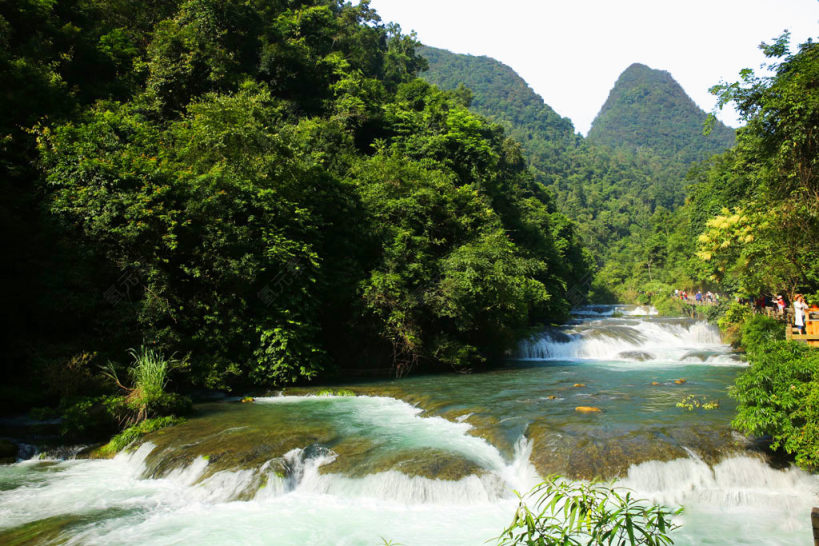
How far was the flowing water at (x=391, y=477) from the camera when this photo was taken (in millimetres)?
6816

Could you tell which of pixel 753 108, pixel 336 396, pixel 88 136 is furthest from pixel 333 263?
pixel 753 108

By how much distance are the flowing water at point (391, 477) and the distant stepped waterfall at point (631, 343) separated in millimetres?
10510

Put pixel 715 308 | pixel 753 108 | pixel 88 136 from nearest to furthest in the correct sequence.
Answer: pixel 753 108, pixel 88 136, pixel 715 308

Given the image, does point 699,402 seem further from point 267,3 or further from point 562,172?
point 562,172

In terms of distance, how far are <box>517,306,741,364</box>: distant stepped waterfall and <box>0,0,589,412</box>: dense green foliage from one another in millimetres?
1481

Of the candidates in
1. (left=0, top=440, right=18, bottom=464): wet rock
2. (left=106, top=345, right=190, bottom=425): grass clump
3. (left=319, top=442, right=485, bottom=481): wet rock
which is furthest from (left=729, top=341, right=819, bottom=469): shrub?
(left=0, top=440, right=18, bottom=464): wet rock

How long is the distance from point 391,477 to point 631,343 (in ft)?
59.7

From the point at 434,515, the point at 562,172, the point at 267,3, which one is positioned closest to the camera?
the point at 434,515

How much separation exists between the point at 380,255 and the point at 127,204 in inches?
331

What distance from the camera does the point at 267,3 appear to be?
32.4 m

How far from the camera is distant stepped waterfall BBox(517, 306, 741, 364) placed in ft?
70.0

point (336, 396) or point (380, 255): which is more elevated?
point (380, 255)

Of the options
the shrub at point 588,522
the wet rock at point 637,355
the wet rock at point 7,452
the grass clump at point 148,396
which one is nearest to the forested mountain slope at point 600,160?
the wet rock at point 637,355

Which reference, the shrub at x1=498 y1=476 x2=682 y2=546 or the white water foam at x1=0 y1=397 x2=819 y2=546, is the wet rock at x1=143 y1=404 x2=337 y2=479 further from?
the shrub at x1=498 y1=476 x2=682 y2=546
